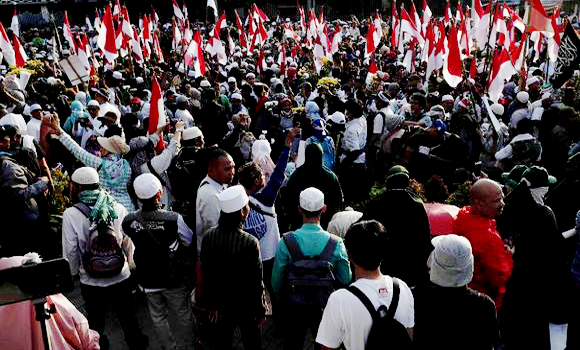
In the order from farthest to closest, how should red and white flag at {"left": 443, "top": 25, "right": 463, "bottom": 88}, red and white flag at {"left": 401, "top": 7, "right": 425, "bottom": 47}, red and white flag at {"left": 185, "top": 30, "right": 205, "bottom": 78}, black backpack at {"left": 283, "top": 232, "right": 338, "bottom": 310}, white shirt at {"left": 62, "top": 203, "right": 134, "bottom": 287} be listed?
1. red and white flag at {"left": 401, "top": 7, "right": 425, "bottom": 47}
2. red and white flag at {"left": 185, "top": 30, "right": 205, "bottom": 78}
3. red and white flag at {"left": 443, "top": 25, "right": 463, "bottom": 88}
4. white shirt at {"left": 62, "top": 203, "right": 134, "bottom": 287}
5. black backpack at {"left": 283, "top": 232, "right": 338, "bottom": 310}

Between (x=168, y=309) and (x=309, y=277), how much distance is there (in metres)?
1.46

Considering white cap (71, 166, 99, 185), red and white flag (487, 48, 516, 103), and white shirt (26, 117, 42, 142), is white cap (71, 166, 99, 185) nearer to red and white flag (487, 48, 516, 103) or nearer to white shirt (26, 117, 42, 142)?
white shirt (26, 117, 42, 142)

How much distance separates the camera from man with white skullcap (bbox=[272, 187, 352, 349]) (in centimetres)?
346

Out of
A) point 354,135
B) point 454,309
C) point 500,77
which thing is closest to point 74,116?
point 354,135

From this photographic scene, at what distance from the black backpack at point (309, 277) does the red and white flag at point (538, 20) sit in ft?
23.6

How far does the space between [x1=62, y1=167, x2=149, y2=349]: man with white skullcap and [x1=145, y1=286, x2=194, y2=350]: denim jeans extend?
1.00 feet

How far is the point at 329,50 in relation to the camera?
15.0m

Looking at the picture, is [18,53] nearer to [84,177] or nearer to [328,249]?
[84,177]

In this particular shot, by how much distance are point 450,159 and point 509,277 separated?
111 inches

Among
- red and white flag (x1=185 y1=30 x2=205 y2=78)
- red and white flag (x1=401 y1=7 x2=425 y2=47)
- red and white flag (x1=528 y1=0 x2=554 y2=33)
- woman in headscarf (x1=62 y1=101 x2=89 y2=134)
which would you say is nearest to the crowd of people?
woman in headscarf (x1=62 y1=101 x2=89 y2=134)

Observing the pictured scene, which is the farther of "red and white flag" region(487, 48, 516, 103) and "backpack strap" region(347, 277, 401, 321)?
"red and white flag" region(487, 48, 516, 103)

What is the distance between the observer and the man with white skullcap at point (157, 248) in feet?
12.6

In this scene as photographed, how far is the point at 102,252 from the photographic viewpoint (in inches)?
159

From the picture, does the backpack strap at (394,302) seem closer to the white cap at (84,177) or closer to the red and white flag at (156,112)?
the white cap at (84,177)
